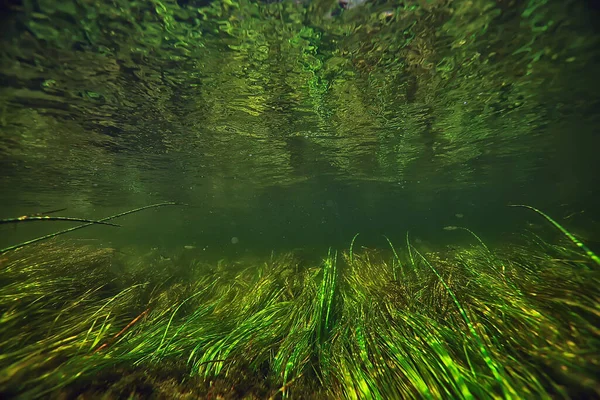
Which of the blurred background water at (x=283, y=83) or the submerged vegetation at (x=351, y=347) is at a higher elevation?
the blurred background water at (x=283, y=83)

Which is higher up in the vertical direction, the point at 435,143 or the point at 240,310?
the point at 435,143

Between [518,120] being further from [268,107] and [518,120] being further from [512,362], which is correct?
[512,362]

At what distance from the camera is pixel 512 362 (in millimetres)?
1983

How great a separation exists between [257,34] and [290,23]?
0.92 m

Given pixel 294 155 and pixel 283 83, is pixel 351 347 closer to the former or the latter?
pixel 283 83

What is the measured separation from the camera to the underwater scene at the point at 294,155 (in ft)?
7.16

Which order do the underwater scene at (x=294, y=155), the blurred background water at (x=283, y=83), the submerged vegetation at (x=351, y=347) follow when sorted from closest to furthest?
the submerged vegetation at (x=351, y=347) → the underwater scene at (x=294, y=155) → the blurred background water at (x=283, y=83)

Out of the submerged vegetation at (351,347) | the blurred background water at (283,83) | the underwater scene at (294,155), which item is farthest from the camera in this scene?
the blurred background water at (283,83)

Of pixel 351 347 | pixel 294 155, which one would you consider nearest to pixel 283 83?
pixel 351 347

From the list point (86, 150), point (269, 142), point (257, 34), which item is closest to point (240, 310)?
point (257, 34)

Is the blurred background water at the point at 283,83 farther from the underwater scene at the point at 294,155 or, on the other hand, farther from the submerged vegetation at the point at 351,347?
the submerged vegetation at the point at 351,347

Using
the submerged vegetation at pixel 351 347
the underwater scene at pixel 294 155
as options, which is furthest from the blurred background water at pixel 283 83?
the submerged vegetation at pixel 351 347

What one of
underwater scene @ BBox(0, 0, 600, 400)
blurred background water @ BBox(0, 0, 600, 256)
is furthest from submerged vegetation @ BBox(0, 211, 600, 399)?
blurred background water @ BBox(0, 0, 600, 256)

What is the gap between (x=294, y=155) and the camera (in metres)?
17.7
